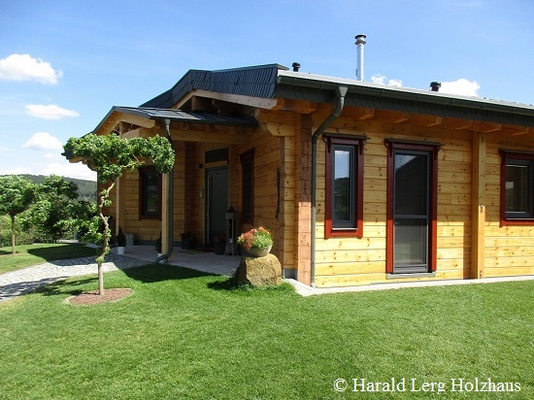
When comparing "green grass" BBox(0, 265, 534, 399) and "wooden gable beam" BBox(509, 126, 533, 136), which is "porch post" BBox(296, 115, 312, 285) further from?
"wooden gable beam" BBox(509, 126, 533, 136)

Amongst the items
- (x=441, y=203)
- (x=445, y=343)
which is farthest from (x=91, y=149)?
(x=441, y=203)

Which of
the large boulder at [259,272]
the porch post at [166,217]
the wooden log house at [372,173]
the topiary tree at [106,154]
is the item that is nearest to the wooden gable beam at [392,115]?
the wooden log house at [372,173]

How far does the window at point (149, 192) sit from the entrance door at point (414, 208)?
→ 7335mm

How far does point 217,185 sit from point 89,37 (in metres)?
4.68

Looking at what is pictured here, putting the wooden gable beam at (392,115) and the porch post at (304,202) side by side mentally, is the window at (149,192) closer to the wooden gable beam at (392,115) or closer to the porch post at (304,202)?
the porch post at (304,202)

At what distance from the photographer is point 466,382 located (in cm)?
293

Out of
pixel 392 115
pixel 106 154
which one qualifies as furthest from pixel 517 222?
pixel 106 154

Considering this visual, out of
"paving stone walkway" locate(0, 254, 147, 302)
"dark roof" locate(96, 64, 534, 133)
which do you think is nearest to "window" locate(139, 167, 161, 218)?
"paving stone walkway" locate(0, 254, 147, 302)

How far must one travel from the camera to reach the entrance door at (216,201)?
952 cm

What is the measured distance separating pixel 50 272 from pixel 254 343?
18.6 ft

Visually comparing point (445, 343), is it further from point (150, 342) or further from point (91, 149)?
point (91, 149)

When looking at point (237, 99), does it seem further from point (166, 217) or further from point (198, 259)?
point (198, 259)

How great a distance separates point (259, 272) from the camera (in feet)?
17.0

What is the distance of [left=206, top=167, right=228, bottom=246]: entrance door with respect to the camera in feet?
31.2
